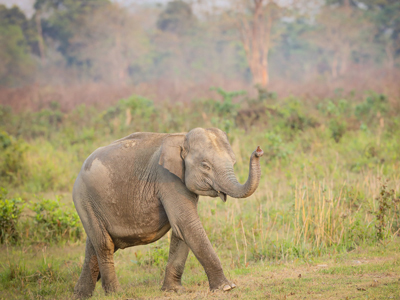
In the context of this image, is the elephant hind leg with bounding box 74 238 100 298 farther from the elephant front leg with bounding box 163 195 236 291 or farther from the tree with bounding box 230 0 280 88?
the tree with bounding box 230 0 280 88

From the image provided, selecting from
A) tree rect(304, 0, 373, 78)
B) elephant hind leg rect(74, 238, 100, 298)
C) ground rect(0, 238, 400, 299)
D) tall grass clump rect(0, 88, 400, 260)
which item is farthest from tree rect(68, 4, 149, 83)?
elephant hind leg rect(74, 238, 100, 298)

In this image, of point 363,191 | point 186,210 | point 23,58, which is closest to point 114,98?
point 23,58

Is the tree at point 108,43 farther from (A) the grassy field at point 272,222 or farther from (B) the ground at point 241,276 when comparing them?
(B) the ground at point 241,276

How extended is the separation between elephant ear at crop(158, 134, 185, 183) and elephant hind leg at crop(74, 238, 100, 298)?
4.92ft

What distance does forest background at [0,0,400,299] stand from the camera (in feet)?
18.2

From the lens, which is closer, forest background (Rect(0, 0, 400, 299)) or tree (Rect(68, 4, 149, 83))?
forest background (Rect(0, 0, 400, 299))

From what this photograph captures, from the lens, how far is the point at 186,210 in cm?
445

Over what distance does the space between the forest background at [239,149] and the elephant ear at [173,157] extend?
119 centimetres

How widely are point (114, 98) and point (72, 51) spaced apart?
1730 centimetres

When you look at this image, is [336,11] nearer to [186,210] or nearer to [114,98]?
[114,98]

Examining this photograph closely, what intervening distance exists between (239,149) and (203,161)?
689cm

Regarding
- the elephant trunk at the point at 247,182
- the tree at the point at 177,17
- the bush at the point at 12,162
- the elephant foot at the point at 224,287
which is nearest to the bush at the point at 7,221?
the bush at the point at 12,162

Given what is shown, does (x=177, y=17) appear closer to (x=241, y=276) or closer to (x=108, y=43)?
(x=108, y=43)

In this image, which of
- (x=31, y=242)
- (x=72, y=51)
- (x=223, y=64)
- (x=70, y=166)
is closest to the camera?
(x=31, y=242)
